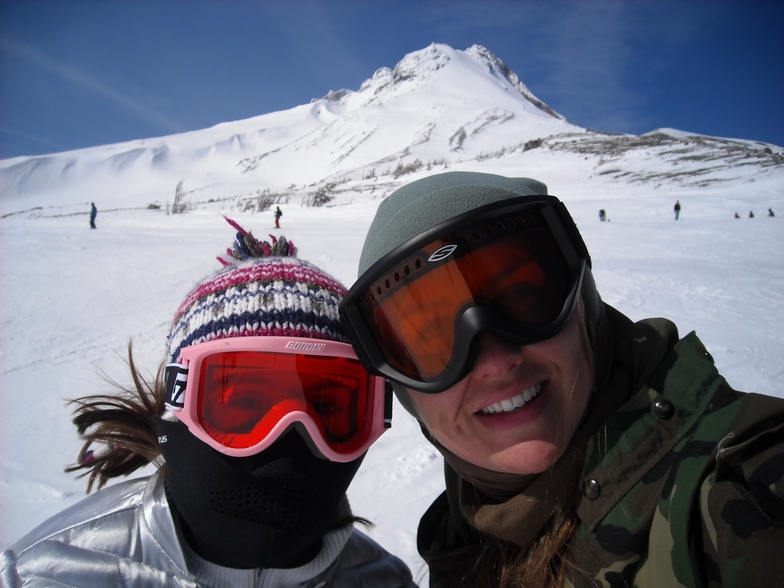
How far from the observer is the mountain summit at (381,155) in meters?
25.7

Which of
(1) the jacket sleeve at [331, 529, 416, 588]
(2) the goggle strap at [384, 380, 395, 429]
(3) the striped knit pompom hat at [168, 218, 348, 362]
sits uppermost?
(3) the striped knit pompom hat at [168, 218, 348, 362]

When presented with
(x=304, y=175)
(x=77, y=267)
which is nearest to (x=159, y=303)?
(x=77, y=267)

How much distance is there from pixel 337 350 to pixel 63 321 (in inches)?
220

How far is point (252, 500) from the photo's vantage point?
143 cm

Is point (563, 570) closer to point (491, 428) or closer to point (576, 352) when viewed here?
point (491, 428)

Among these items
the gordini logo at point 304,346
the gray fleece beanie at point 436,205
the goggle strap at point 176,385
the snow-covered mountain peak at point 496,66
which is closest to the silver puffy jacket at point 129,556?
the goggle strap at point 176,385

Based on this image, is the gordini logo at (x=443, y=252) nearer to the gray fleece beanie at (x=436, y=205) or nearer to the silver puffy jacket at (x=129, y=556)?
the gray fleece beanie at (x=436, y=205)

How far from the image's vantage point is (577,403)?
1221 mm

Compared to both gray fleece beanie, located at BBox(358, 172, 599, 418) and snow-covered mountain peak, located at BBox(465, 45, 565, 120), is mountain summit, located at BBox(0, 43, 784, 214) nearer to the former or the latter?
snow-covered mountain peak, located at BBox(465, 45, 565, 120)

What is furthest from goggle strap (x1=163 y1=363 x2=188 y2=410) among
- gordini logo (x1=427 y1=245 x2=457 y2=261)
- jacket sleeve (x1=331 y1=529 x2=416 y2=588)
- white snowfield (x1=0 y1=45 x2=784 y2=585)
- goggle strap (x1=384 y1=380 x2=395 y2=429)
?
white snowfield (x1=0 y1=45 x2=784 y2=585)

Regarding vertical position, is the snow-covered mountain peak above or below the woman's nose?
above

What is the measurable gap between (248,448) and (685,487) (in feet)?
4.13

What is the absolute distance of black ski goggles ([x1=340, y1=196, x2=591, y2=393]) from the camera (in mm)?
1242

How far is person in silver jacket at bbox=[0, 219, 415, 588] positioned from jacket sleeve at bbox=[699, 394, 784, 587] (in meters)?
1.07
